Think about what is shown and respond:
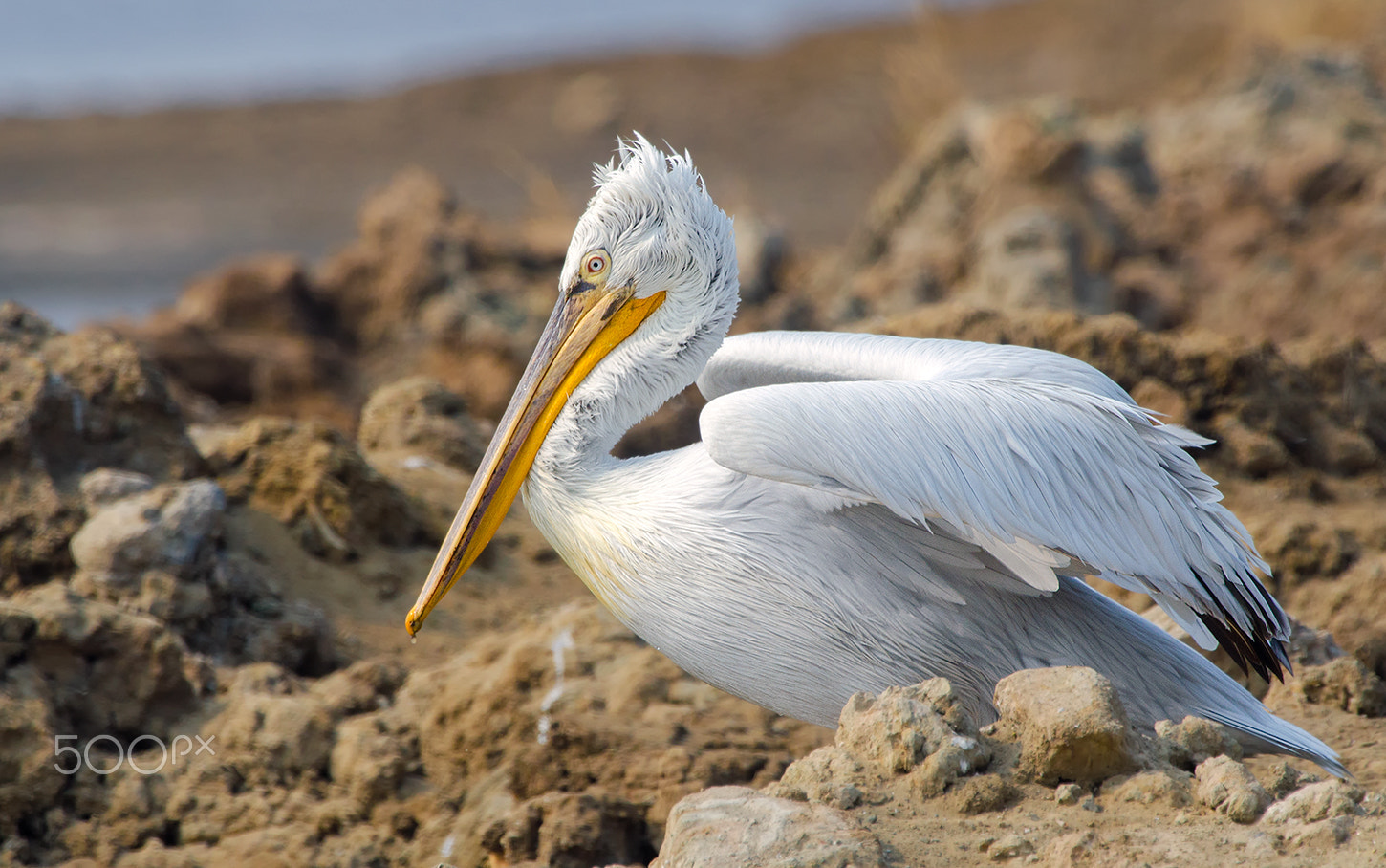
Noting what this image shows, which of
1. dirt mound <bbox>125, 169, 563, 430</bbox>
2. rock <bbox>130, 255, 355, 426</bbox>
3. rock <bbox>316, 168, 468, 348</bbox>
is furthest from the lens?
rock <bbox>316, 168, 468, 348</bbox>

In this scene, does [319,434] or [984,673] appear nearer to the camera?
[984,673]

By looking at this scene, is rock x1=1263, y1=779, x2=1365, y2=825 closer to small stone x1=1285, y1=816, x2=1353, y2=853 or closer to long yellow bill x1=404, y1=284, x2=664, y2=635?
small stone x1=1285, y1=816, x2=1353, y2=853

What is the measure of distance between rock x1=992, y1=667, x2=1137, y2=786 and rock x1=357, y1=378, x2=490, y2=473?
11.2 ft

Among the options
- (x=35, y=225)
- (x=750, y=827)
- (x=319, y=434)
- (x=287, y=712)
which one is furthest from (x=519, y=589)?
(x=35, y=225)

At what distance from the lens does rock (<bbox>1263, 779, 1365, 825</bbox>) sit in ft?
8.14

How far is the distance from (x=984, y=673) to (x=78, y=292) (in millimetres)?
15772

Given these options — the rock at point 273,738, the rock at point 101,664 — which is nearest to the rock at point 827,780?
the rock at point 273,738

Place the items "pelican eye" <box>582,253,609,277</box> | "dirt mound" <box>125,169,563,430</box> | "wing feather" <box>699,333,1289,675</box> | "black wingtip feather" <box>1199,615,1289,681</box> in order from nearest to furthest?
"wing feather" <box>699,333,1289,675</box> → "black wingtip feather" <box>1199,615,1289,681</box> → "pelican eye" <box>582,253,609,277</box> → "dirt mound" <box>125,169,563,430</box>

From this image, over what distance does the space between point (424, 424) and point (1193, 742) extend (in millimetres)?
3699

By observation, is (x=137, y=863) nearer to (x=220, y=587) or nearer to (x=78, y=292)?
(x=220, y=587)

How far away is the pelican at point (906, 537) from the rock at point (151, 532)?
1.17 meters

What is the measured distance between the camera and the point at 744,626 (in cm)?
327

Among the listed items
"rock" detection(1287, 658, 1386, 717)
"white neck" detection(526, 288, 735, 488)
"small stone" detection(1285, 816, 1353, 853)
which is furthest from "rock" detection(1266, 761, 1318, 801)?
"white neck" detection(526, 288, 735, 488)

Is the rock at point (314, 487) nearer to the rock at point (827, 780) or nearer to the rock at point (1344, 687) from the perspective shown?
the rock at point (827, 780)
